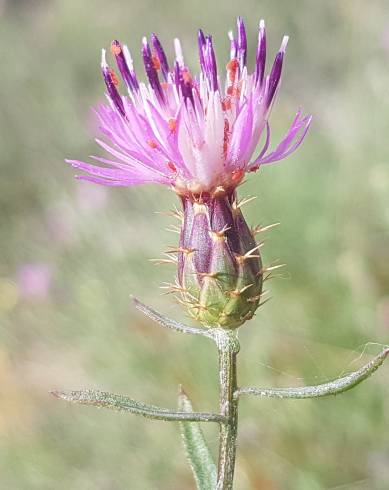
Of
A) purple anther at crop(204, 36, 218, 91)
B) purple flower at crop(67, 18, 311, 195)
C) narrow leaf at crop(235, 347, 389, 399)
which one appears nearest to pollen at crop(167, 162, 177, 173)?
purple flower at crop(67, 18, 311, 195)

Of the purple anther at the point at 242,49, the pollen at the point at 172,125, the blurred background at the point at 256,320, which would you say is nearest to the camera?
the pollen at the point at 172,125

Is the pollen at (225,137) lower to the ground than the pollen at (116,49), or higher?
lower

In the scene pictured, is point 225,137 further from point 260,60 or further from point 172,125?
point 260,60

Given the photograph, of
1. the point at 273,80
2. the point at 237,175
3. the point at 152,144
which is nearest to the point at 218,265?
the point at 237,175

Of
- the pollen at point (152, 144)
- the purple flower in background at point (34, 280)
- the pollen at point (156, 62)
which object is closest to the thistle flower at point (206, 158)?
the pollen at point (152, 144)

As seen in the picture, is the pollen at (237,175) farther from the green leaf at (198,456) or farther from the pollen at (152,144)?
the green leaf at (198,456)
